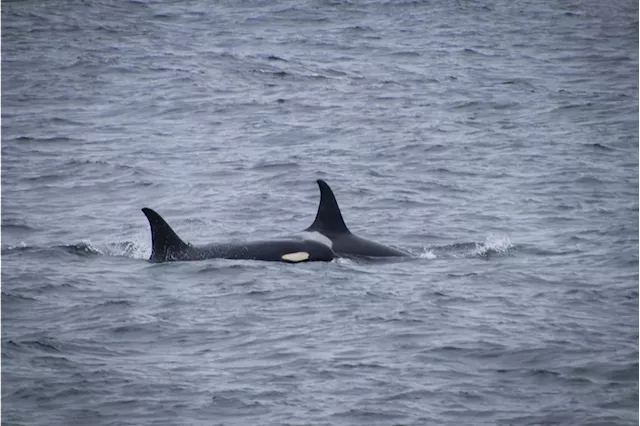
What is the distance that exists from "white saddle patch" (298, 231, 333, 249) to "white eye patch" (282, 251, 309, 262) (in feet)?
1.35

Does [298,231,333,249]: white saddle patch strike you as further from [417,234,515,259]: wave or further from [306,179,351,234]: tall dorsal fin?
[417,234,515,259]: wave

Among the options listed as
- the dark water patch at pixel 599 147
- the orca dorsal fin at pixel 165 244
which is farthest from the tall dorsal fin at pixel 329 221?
the dark water patch at pixel 599 147

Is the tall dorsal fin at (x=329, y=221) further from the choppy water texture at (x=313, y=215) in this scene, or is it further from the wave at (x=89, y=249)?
the wave at (x=89, y=249)

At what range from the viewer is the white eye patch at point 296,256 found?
1528cm

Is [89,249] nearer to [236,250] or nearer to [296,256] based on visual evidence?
[236,250]

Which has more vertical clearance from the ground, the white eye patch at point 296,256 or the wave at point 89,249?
the white eye patch at point 296,256

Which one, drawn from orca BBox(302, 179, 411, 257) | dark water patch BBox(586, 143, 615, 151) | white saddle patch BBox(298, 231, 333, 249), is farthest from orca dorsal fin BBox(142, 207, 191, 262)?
dark water patch BBox(586, 143, 615, 151)

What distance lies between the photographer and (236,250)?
1552cm

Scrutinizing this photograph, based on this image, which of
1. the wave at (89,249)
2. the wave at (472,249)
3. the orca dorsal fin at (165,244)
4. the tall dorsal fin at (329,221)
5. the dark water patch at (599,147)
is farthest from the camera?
the dark water patch at (599,147)

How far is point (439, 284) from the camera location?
14234 millimetres

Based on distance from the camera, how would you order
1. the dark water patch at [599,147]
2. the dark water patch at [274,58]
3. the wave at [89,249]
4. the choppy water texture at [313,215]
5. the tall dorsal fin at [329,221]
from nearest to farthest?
the choppy water texture at [313,215]
the tall dorsal fin at [329,221]
the wave at [89,249]
the dark water patch at [599,147]
the dark water patch at [274,58]

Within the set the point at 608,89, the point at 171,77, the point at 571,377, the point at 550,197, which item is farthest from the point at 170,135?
the point at 571,377

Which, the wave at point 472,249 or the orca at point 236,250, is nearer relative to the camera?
the orca at point 236,250

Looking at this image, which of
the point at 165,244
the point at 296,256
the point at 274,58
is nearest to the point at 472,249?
the point at 296,256
